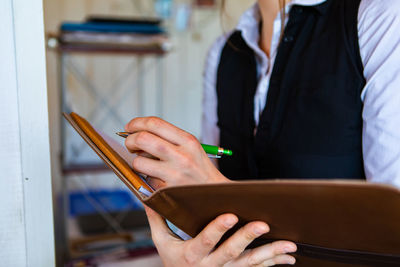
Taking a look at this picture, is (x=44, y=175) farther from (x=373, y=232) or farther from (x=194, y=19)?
(x=194, y=19)

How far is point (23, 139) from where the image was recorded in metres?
0.54

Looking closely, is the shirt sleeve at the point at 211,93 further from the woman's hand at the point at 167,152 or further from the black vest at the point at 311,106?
the woman's hand at the point at 167,152

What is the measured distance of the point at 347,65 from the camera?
788 millimetres

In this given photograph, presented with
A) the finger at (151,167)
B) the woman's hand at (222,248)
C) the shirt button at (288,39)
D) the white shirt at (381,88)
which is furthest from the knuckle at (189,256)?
the shirt button at (288,39)

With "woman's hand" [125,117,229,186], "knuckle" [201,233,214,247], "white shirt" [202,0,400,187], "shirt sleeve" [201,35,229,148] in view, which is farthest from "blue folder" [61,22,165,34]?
"knuckle" [201,233,214,247]

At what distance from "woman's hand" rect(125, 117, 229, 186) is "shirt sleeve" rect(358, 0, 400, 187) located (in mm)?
328

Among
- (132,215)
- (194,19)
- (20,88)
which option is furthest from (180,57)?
(20,88)

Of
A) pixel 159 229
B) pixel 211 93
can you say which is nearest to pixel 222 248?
pixel 159 229

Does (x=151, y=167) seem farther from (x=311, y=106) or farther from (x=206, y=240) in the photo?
(x=311, y=106)

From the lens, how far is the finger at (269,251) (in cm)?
49

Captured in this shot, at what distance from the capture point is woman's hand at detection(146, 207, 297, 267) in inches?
18.7

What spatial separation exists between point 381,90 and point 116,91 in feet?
8.12

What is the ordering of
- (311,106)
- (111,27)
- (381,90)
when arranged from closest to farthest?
1. (381,90)
2. (311,106)
3. (111,27)

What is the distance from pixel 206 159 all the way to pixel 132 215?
6.20 feet
